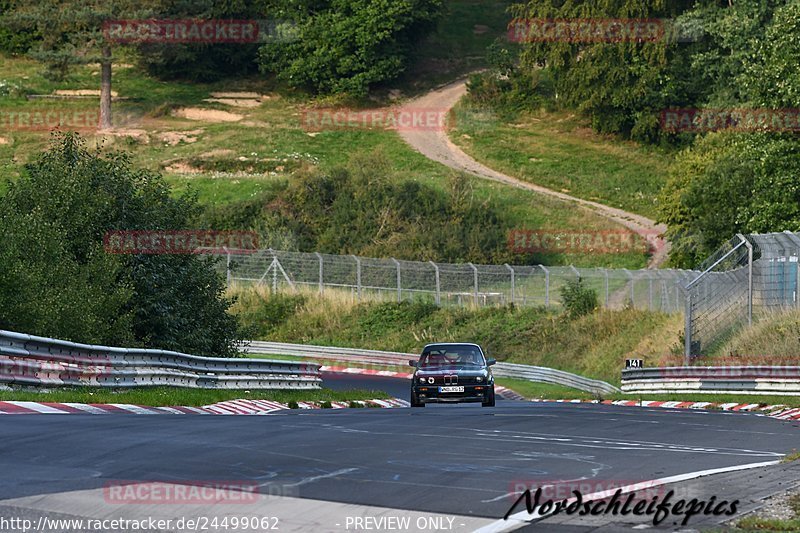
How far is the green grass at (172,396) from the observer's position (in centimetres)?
1997

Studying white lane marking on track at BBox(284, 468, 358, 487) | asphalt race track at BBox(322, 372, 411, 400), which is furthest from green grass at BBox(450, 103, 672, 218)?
white lane marking on track at BBox(284, 468, 358, 487)

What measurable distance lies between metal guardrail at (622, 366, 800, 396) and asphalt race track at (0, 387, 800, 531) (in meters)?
10.3

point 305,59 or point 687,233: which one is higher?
point 305,59

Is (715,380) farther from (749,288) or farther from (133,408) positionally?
(133,408)

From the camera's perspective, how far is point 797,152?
42344 mm

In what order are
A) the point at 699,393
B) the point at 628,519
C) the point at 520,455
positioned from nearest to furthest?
the point at 628,519
the point at 520,455
the point at 699,393

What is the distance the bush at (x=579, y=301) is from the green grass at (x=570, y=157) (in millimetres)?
29225

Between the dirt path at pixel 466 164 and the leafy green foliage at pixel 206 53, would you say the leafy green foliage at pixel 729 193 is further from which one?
the leafy green foliage at pixel 206 53

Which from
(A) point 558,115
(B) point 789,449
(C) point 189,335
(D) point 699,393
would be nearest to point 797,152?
(D) point 699,393

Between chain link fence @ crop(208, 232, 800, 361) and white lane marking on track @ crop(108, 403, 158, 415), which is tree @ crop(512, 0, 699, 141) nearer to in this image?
chain link fence @ crop(208, 232, 800, 361)

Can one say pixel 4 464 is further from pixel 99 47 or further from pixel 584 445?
pixel 99 47

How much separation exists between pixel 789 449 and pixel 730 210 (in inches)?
1417

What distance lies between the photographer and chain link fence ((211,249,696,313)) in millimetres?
46750

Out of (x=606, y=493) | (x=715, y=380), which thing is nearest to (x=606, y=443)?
(x=606, y=493)
